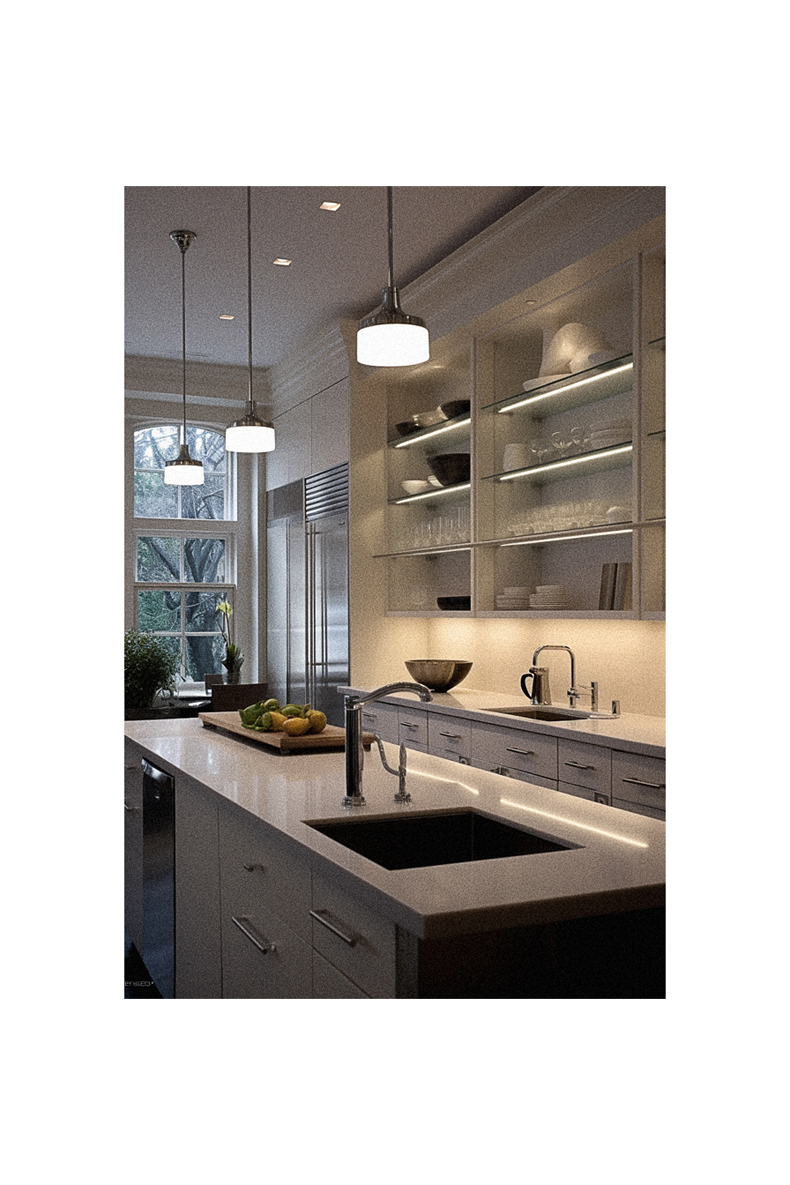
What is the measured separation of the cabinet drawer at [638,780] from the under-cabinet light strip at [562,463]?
1.22 metres

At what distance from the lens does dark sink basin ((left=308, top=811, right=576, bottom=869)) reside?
2002 millimetres

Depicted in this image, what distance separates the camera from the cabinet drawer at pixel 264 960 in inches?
73.7

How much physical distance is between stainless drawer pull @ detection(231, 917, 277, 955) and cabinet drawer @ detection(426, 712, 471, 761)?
2036mm

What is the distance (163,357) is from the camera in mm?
6695

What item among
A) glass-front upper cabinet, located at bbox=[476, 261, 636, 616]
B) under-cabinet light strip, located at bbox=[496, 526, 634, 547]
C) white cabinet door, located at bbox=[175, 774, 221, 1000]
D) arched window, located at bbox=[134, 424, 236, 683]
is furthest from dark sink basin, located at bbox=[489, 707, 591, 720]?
arched window, located at bbox=[134, 424, 236, 683]

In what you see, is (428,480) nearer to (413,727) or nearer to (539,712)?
(413,727)

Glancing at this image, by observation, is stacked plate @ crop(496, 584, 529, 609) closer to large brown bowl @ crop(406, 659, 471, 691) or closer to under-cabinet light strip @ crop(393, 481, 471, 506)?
large brown bowl @ crop(406, 659, 471, 691)

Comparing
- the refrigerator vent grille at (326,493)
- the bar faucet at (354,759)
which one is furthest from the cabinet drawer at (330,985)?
the refrigerator vent grille at (326,493)
